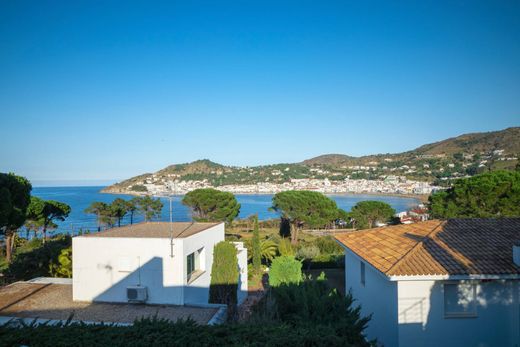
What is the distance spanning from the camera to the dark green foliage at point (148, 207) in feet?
151

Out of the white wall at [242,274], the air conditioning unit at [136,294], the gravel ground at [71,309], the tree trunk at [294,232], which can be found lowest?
the tree trunk at [294,232]

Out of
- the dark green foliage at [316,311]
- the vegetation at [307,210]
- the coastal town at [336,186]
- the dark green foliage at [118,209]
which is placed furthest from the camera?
the coastal town at [336,186]

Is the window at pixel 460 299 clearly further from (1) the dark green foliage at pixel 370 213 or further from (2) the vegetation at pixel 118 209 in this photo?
(2) the vegetation at pixel 118 209

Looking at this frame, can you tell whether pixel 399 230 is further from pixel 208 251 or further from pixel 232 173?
pixel 232 173

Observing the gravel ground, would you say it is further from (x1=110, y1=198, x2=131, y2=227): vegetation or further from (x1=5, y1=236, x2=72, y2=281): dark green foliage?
(x1=110, y1=198, x2=131, y2=227): vegetation

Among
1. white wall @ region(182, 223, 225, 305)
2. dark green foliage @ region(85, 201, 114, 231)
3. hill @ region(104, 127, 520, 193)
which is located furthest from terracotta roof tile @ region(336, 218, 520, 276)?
hill @ region(104, 127, 520, 193)

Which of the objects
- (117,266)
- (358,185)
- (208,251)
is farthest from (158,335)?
(358,185)

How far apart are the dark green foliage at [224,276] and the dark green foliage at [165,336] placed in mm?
7810

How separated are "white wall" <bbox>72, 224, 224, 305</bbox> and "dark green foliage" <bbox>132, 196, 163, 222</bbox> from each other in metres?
36.5

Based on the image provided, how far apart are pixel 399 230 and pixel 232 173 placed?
134471 mm

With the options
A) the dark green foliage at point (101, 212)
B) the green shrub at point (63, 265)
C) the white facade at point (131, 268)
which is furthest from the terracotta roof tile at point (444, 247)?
the dark green foliage at point (101, 212)

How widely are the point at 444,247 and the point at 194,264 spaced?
7.75 meters

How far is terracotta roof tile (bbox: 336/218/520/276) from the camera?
27.1 feet

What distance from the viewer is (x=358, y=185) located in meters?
127
